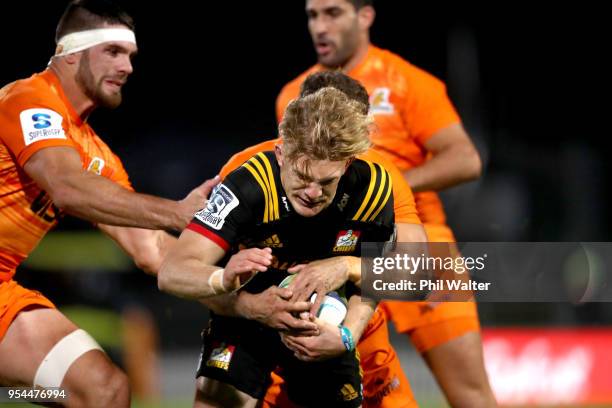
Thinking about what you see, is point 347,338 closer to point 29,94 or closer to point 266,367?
point 266,367

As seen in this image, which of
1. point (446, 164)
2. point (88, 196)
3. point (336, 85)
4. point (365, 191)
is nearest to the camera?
point (365, 191)

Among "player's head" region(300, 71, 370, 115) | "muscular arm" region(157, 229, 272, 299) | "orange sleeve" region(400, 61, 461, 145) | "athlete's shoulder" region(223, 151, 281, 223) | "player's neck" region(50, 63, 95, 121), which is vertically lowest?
"muscular arm" region(157, 229, 272, 299)

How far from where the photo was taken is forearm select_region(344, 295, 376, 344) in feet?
14.7

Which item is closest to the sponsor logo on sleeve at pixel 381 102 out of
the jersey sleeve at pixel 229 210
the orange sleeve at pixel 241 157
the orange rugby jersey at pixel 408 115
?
the orange rugby jersey at pixel 408 115

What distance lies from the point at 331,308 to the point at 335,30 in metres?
2.60

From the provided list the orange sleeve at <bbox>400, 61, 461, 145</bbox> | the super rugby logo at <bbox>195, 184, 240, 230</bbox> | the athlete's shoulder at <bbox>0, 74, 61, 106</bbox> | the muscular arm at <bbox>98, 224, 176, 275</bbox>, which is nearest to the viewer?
the super rugby logo at <bbox>195, 184, 240, 230</bbox>

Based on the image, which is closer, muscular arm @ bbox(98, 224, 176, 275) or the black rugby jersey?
the black rugby jersey

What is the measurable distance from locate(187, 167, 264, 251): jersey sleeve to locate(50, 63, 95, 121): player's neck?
4.49 ft

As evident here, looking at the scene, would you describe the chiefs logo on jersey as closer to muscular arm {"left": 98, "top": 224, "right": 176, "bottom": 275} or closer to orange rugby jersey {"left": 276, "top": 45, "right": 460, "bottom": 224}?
muscular arm {"left": 98, "top": 224, "right": 176, "bottom": 275}

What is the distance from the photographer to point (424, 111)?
246 inches

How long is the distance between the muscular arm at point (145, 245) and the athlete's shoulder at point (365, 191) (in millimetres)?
1410

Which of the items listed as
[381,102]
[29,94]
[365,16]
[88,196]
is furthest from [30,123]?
[365,16]

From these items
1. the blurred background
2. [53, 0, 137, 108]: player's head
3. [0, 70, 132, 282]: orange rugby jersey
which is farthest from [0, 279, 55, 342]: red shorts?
the blurred background

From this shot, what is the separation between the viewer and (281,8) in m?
20.3
